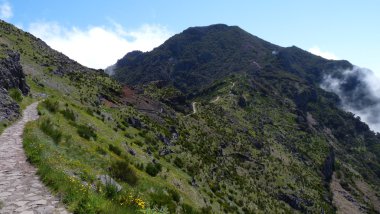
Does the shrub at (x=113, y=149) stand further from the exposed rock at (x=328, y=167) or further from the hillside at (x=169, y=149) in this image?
the exposed rock at (x=328, y=167)

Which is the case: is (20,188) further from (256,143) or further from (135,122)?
(256,143)

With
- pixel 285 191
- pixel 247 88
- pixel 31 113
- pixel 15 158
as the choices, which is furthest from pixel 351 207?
pixel 15 158

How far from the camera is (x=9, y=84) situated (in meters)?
33.5

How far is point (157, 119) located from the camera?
6969 centimetres

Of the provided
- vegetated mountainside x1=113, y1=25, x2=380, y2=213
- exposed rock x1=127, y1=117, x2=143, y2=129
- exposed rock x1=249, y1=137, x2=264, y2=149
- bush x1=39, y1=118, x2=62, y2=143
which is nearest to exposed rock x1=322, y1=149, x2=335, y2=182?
vegetated mountainside x1=113, y1=25, x2=380, y2=213

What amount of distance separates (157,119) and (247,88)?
119 m

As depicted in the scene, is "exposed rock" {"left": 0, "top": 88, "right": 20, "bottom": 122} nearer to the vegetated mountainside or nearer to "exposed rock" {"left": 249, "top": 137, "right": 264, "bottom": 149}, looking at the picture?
the vegetated mountainside

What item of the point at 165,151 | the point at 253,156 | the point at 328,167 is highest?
the point at 165,151

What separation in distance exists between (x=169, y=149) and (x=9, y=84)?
2479 cm

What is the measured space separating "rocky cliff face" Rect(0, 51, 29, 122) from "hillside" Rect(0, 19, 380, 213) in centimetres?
187

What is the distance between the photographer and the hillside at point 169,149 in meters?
16.7

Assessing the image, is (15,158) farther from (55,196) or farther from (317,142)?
(317,142)

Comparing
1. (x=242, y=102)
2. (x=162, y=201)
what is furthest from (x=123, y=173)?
(x=242, y=102)

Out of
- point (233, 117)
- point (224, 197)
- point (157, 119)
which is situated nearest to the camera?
point (224, 197)
